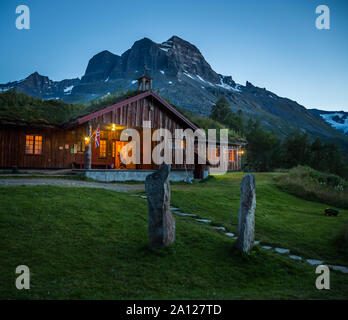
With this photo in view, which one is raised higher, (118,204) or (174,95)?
(174,95)

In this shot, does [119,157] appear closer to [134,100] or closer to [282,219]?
[134,100]

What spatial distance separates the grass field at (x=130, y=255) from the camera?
14.5ft

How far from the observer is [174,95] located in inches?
4309

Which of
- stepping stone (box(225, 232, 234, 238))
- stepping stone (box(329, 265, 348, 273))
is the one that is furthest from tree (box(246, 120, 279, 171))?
stepping stone (box(329, 265, 348, 273))

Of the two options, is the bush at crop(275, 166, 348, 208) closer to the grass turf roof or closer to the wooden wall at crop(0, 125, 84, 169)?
the grass turf roof

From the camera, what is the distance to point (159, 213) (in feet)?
20.3

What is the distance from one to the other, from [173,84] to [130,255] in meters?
126

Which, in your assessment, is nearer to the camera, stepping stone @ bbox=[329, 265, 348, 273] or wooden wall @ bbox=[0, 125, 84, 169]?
stepping stone @ bbox=[329, 265, 348, 273]

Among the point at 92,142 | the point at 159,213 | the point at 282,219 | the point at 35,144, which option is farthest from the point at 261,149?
the point at 159,213

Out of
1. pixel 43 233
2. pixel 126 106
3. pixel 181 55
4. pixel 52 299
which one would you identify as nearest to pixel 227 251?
pixel 52 299

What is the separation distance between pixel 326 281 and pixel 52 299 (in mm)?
5068

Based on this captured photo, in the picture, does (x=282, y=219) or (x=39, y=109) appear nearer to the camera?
(x=282, y=219)

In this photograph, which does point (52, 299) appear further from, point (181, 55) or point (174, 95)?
point (181, 55)

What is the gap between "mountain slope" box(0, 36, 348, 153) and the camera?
13250 cm
